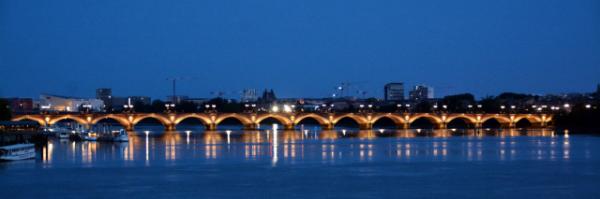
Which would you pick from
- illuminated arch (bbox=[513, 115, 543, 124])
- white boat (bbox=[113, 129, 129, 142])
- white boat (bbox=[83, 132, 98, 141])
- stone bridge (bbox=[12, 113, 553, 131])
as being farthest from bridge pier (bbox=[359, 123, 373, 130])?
white boat (bbox=[113, 129, 129, 142])

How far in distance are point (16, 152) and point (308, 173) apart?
14856 mm

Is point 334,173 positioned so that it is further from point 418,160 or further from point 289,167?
point 418,160

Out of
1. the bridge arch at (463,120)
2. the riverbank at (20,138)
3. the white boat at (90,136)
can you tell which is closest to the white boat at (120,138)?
the white boat at (90,136)

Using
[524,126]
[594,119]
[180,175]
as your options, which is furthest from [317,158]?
[524,126]

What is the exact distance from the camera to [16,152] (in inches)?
1757

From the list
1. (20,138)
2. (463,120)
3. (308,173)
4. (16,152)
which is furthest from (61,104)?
(308,173)

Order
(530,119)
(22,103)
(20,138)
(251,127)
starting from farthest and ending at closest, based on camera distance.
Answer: (22,103) → (530,119) → (251,127) → (20,138)

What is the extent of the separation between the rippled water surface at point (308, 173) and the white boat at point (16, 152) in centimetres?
84

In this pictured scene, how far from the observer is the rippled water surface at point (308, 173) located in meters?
30.6

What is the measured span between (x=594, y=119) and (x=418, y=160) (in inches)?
1951

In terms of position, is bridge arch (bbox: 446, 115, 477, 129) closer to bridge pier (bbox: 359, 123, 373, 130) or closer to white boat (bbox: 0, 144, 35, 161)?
bridge pier (bbox: 359, 123, 373, 130)

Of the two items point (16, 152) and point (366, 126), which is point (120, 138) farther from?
point (366, 126)

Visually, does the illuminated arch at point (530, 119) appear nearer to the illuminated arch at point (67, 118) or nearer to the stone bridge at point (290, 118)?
the stone bridge at point (290, 118)

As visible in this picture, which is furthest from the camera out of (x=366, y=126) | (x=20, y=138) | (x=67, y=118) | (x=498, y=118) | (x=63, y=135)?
(x=498, y=118)
